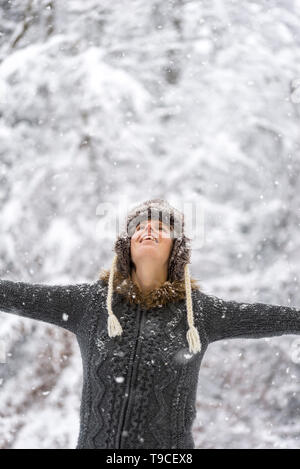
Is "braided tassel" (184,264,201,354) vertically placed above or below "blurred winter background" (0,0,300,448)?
below

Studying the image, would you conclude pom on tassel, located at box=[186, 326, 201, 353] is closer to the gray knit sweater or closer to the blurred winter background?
the gray knit sweater

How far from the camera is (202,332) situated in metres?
0.85

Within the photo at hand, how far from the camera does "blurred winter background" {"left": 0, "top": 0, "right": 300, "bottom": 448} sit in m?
1.41

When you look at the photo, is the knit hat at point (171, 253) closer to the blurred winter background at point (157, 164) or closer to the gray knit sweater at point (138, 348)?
the gray knit sweater at point (138, 348)

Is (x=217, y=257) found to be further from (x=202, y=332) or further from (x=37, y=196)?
(x=202, y=332)

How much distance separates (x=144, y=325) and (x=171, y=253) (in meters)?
0.13

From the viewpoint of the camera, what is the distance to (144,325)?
0.82 metres

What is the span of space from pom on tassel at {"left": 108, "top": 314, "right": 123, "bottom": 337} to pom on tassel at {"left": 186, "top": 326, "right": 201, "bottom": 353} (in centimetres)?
10

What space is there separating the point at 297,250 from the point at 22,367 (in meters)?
0.83

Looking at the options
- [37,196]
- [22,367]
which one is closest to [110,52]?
[37,196]
